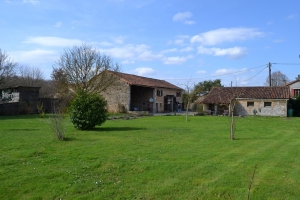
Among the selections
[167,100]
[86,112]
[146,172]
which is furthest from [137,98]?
[146,172]

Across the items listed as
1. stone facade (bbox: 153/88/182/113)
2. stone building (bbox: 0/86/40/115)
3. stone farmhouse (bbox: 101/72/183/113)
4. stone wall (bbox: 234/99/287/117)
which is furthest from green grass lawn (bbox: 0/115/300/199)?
stone facade (bbox: 153/88/182/113)

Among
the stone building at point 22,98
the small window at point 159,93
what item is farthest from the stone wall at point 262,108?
the stone building at point 22,98

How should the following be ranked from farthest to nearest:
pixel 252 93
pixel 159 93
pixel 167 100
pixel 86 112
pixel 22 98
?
pixel 167 100 < pixel 159 93 < pixel 252 93 < pixel 22 98 < pixel 86 112

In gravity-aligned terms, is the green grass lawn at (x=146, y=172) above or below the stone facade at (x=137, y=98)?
below

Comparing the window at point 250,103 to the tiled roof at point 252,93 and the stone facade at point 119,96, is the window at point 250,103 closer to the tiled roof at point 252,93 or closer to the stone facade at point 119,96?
the tiled roof at point 252,93

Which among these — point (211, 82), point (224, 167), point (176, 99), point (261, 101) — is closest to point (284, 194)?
point (224, 167)

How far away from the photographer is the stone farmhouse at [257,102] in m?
37.5

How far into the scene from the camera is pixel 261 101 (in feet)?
127

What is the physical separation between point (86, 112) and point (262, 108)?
2879 centimetres

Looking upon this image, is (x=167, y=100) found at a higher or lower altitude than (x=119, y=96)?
lower

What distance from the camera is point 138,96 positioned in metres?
46.8

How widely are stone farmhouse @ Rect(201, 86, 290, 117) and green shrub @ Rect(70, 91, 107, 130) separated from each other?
23.4 meters

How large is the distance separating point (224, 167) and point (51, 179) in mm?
4160

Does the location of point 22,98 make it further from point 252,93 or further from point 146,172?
point 146,172
